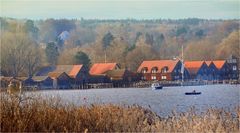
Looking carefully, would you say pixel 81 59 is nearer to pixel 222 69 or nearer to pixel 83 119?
pixel 222 69

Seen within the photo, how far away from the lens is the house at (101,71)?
76188mm

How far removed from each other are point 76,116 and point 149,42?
87382mm

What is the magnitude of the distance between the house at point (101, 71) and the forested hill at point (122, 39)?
2122 millimetres

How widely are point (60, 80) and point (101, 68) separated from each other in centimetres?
890

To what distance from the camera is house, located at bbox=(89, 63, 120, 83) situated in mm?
76188

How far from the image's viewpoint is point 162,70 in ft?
266

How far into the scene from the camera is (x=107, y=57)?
81812 millimetres

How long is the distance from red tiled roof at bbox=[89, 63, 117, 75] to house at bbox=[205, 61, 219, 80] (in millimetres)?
15732

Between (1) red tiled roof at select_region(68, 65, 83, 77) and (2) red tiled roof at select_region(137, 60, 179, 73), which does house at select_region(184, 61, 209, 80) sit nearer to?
(2) red tiled roof at select_region(137, 60, 179, 73)

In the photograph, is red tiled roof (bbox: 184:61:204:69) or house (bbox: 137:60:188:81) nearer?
house (bbox: 137:60:188:81)

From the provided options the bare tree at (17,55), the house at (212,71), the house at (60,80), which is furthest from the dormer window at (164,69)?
the bare tree at (17,55)

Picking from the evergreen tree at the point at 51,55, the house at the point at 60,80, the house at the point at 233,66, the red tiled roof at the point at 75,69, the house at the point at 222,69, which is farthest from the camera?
the house at the point at 222,69

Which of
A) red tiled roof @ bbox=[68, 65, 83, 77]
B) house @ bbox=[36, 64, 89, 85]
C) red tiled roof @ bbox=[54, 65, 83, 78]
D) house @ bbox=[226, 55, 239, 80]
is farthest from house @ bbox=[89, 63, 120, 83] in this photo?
house @ bbox=[226, 55, 239, 80]

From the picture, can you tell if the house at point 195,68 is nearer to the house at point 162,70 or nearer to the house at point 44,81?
the house at point 162,70
